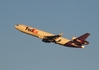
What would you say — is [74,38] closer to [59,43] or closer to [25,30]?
[59,43]

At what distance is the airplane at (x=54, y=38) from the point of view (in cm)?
14138

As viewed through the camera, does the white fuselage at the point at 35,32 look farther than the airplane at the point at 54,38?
Yes

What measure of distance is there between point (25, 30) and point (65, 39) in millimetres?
19981

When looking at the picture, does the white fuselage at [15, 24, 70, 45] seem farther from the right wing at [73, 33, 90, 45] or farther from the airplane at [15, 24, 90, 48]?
the right wing at [73, 33, 90, 45]

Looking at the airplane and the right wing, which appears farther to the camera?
the right wing

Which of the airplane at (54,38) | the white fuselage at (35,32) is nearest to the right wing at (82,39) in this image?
the airplane at (54,38)

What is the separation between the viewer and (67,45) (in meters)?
149

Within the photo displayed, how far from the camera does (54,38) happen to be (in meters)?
142

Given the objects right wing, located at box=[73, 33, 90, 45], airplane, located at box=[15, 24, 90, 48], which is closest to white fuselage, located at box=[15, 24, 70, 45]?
airplane, located at box=[15, 24, 90, 48]

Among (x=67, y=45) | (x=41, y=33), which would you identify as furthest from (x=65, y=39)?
(x=41, y=33)

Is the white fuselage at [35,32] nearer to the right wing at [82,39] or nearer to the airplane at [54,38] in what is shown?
the airplane at [54,38]

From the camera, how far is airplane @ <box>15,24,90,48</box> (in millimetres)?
141375

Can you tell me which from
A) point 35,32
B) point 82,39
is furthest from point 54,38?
point 82,39

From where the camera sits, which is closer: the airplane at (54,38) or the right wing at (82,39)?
the airplane at (54,38)
